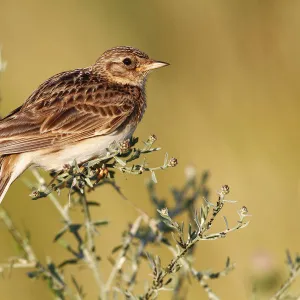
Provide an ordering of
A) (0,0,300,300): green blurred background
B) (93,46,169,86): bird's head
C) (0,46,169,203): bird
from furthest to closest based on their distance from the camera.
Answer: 1. (0,0,300,300): green blurred background
2. (93,46,169,86): bird's head
3. (0,46,169,203): bird

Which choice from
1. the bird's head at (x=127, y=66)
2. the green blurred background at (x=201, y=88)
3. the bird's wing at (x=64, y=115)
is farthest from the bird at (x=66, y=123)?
the green blurred background at (x=201, y=88)

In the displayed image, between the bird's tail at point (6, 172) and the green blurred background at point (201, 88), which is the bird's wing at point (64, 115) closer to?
the bird's tail at point (6, 172)

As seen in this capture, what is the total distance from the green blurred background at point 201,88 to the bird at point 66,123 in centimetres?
243

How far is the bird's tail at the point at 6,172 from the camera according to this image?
17.6ft

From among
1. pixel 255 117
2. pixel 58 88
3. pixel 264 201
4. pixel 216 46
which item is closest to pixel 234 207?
pixel 264 201

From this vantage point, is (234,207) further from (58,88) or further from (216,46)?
(58,88)

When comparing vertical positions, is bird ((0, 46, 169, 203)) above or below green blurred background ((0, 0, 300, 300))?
above

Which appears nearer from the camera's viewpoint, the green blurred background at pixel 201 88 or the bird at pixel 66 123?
the bird at pixel 66 123

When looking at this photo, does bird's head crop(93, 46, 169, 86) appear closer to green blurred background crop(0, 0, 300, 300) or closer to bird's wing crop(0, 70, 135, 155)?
bird's wing crop(0, 70, 135, 155)

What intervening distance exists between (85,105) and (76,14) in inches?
193

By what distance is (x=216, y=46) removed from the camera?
10.4m

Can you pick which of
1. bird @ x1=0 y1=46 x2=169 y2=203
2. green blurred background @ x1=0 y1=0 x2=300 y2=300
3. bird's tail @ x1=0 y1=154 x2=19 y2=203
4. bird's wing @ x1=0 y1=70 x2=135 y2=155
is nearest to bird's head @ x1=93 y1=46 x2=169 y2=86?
bird @ x1=0 y1=46 x2=169 y2=203

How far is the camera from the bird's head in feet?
21.6

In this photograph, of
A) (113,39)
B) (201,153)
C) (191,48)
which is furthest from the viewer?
(191,48)
